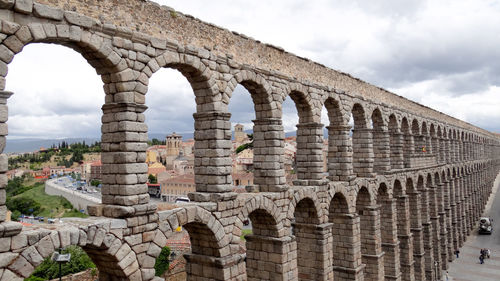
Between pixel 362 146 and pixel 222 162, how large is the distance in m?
11.2

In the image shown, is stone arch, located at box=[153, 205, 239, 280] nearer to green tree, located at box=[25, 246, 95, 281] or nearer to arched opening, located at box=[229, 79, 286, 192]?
arched opening, located at box=[229, 79, 286, 192]

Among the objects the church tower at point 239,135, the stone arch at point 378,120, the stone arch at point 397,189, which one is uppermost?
the church tower at point 239,135

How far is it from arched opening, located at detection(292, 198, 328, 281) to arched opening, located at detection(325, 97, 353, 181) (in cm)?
290

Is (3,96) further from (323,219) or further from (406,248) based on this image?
(406,248)

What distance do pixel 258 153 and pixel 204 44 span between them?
14.4 feet

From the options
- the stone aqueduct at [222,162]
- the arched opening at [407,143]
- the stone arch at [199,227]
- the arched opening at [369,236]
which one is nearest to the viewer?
the stone aqueduct at [222,162]

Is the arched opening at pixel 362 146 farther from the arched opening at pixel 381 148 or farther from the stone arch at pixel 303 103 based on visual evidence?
the stone arch at pixel 303 103

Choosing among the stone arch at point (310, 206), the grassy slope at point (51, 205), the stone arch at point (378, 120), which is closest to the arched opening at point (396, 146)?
the stone arch at point (378, 120)

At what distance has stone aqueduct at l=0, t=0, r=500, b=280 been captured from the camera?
8992 mm

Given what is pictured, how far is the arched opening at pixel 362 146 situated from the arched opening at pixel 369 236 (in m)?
1.04

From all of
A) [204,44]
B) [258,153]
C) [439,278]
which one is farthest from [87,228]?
[439,278]

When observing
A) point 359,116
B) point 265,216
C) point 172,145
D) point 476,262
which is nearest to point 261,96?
point 265,216

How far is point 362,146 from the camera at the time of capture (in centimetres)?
2134

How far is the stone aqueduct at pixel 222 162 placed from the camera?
8.99m
